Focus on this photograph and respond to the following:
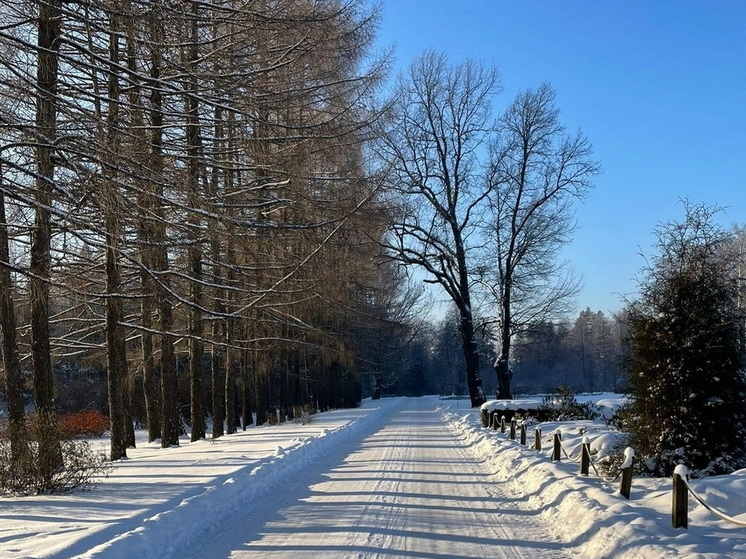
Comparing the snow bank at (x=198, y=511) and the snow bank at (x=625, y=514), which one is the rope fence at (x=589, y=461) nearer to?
the snow bank at (x=625, y=514)

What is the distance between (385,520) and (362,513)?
0.58 metres

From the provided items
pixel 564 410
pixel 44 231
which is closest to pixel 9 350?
pixel 44 231

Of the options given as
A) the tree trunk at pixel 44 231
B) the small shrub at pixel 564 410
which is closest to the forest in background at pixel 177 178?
the tree trunk at pixel 44 231

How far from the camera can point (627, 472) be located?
855cm

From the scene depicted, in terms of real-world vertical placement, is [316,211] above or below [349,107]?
below

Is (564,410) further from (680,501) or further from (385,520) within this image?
(680,501)

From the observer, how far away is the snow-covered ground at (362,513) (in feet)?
21.8

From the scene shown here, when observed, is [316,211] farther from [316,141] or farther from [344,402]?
[344,402]

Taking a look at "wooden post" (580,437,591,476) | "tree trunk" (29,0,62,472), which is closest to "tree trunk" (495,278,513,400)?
"wooden post" (580,437,591,476)

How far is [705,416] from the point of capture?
9.51 meters

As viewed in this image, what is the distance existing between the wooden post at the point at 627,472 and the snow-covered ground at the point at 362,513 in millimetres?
128

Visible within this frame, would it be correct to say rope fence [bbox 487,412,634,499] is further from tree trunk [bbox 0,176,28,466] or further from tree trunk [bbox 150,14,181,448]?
tree trunk [bbox 0,176,28,466]

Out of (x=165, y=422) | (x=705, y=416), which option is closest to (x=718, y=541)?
(x=705, y=416)

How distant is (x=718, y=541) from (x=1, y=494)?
9185mm
